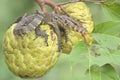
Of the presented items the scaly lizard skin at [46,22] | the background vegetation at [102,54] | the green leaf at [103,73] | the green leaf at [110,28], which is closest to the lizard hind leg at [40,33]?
the scaly lizard skin at [46,22]

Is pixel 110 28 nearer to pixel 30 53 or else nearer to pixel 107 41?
pixel 107 41

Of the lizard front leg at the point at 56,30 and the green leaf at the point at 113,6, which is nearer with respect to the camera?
the lizard front leg at the point at 56,30

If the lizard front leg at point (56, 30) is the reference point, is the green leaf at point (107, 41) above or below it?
below

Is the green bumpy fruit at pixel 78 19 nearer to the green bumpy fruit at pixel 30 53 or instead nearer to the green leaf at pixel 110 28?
the green leaf at pixel 110 28

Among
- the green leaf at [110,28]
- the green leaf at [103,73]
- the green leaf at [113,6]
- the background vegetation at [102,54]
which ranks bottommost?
the green leaf at [103,73]

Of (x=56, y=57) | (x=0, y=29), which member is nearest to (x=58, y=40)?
(x=56, y=57)

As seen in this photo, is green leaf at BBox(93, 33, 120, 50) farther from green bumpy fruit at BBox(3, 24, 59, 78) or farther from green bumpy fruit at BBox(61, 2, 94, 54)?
green bumpy fruit at BBox(3, 24, 59, 78)

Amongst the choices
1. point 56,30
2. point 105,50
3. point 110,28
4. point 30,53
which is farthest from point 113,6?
point 30,53
